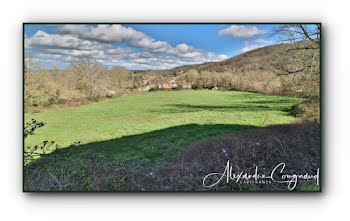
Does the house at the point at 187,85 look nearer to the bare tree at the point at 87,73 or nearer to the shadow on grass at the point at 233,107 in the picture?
the shadow on grass at the point at 233,107

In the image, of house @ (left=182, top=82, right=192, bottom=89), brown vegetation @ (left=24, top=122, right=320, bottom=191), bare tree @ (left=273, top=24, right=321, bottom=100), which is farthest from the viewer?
house @ (left=182, top=82, right=192, bottom=89)

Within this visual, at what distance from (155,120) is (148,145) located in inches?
17.9

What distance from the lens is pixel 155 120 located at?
3672 mm

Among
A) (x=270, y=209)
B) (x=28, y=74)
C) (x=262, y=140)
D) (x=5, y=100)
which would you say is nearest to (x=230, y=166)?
(x=262, y=140)

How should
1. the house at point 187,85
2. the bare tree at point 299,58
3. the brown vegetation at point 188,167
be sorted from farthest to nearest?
the house at point 187,85
the bare tree at point 299,58
the brown vegetation at point 188,167

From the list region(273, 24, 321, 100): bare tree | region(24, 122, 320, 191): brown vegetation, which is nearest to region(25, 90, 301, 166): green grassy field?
region(24, 122, 320, 191): brown vegetation

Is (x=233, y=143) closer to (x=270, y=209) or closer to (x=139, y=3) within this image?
(x=270, y=209)

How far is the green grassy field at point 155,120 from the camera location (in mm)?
3434

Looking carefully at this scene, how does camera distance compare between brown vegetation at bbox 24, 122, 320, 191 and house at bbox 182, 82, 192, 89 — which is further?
house at bbox 182, 82, 192, 89

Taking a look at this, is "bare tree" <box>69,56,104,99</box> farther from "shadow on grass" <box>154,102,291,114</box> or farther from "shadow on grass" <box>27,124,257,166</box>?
"shadow on grass" <box>154,102,291,114</box>

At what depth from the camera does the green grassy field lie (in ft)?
11.3

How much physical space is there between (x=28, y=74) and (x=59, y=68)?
0.49 m

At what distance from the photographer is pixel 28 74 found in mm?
3438
